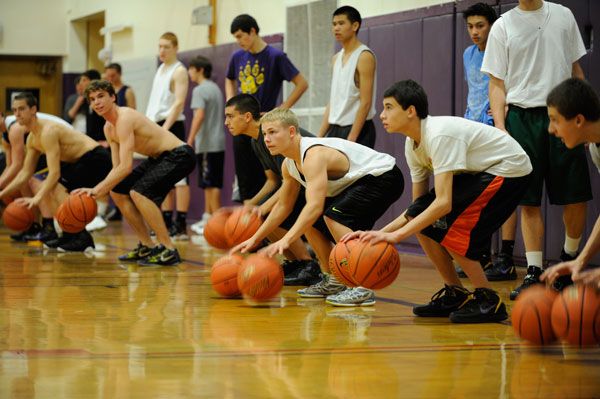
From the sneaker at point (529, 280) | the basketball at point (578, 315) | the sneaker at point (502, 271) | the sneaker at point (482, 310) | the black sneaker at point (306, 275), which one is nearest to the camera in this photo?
the basketball at point (578, 315)

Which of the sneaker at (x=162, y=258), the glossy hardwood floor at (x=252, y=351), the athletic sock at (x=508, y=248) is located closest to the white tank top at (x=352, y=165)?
the glossy hardwood floor at (x=252, y=351)

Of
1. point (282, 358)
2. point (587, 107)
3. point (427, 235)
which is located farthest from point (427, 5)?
point (282, 358)

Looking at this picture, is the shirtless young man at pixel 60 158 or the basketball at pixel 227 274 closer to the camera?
the basketball at pixel 227 274

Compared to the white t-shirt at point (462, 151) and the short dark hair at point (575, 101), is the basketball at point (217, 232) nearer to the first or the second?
the white t-shirt at point (462, 151)

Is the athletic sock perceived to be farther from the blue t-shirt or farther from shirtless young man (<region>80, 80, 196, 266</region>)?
shirtless young man (<region>80, 80, 196, 266</region>)

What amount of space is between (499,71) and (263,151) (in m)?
1.53

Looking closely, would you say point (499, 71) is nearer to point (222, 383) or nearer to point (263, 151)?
point (263, 151)

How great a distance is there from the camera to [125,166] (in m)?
7.14

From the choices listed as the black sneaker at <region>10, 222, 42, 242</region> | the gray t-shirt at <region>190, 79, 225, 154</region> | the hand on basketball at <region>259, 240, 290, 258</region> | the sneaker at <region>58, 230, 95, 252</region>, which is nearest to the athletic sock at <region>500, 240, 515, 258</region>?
the hand on basketball at <region>259, 240, 290, 258</region>

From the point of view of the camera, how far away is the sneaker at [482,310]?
183 inches

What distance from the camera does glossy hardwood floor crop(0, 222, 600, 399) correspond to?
10.6ft

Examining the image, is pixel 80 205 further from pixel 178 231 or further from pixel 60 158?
pixel 178 231

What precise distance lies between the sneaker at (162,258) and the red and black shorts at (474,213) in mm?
Result: 2958

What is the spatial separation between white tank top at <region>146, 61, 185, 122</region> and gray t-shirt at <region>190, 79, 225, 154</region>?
0.73 metres
